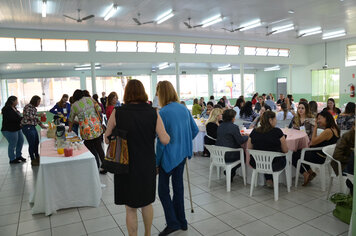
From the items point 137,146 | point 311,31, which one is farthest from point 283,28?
point 137,146

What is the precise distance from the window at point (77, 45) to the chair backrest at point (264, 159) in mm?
7855

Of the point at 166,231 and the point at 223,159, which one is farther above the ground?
the point at 223,159

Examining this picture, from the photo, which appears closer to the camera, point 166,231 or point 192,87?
point 166,231

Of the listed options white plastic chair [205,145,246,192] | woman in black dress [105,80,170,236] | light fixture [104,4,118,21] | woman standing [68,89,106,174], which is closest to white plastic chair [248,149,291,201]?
white plastic chair [205,145,246,192]

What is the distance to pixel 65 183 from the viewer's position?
3512mm

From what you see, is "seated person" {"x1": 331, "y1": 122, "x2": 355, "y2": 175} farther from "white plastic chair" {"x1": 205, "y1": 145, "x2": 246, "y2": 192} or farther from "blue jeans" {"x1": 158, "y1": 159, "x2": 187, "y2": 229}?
"blue jeans" {"x1": 158, "y1": 159, "x2": 187, "y2": 229}

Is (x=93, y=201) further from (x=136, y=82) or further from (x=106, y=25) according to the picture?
(x=106, y=25)

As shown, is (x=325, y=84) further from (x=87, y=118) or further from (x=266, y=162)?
(x=87, y=118)

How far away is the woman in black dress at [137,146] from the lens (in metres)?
2.28

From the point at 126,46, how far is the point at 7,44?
3.89 metres

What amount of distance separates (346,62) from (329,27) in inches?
150

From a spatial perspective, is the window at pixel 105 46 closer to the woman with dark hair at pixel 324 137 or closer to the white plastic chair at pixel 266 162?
the white plastic chair at pixel 266 162

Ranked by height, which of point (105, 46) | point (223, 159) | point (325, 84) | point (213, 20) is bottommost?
point (223, 159)

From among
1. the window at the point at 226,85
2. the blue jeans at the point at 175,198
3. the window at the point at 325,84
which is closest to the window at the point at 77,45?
the blue jeans at the point at 175,198
